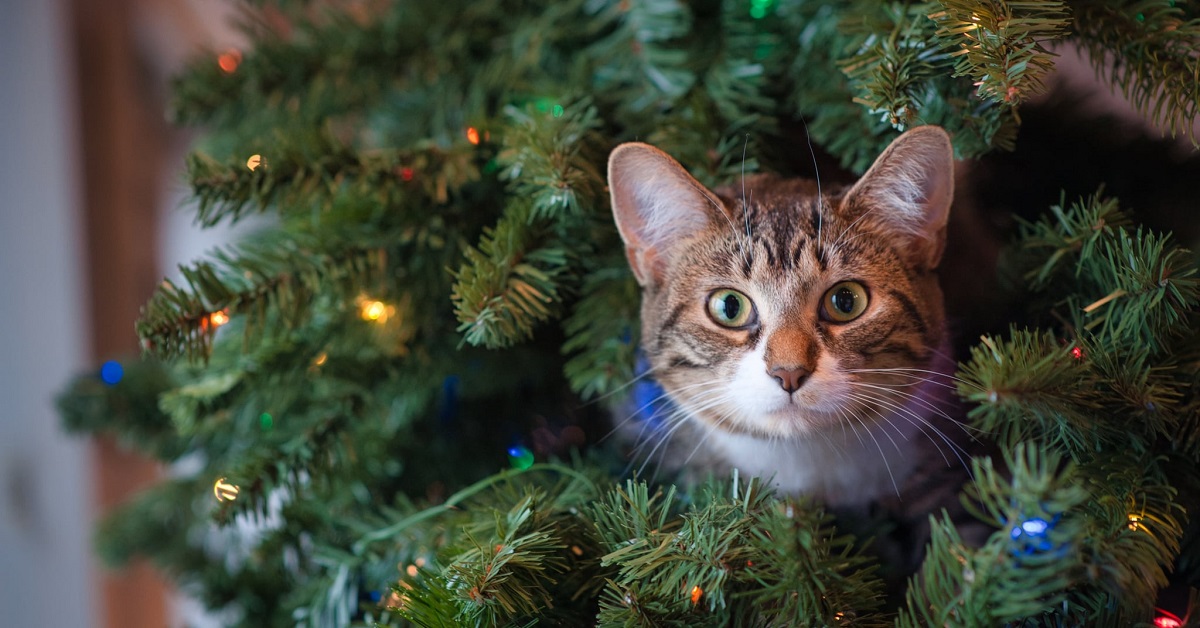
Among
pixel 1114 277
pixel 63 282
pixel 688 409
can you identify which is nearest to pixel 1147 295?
pixel 1114 277

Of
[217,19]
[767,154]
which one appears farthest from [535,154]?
[217,19]

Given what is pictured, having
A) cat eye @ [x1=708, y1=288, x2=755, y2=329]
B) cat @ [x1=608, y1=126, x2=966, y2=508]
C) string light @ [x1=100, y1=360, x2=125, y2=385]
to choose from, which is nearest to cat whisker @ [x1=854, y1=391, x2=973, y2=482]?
cat @ [x1=608, y1=126, x2=966, y2=508]

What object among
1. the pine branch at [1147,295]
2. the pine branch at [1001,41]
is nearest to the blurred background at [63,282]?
the pine branch at [1001,41]

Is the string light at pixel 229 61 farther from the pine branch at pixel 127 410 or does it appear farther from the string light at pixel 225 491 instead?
the string light at pixel 225 491

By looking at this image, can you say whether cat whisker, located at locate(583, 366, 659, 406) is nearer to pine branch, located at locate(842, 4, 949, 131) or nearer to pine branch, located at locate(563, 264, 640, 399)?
pine branch, located at locate(563, 264, 640, 399)

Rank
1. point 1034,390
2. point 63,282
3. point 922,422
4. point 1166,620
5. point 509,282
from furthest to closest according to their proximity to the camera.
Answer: point 63,282 < point 922,422 < point 509,282 < point 1166,620 < point 1034,390

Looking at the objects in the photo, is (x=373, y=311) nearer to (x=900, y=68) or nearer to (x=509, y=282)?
(x=509, y=282)

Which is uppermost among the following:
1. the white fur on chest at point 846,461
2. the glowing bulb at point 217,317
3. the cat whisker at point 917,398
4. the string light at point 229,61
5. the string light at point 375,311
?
the string light at point 229,61

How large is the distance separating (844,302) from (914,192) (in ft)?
0.43

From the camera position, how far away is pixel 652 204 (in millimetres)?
805

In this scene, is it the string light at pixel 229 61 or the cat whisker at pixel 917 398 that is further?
the string light at pixel 229 61

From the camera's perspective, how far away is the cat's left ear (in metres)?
0.70

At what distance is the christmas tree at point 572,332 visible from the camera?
1.71ft

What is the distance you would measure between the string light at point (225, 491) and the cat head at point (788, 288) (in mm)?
445
